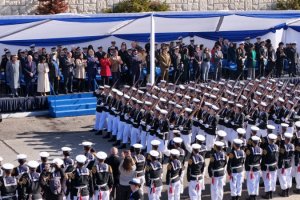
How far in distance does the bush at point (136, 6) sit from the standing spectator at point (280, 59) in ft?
22.7

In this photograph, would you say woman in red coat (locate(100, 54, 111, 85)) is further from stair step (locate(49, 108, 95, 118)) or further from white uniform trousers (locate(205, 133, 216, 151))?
white uniform trousers (locate(205, 133, 216, 151))

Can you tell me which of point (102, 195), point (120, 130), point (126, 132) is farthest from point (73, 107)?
point (102, 195)

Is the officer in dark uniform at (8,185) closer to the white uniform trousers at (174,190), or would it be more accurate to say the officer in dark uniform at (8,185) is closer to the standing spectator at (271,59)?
the white uniform trousers at (174,190)

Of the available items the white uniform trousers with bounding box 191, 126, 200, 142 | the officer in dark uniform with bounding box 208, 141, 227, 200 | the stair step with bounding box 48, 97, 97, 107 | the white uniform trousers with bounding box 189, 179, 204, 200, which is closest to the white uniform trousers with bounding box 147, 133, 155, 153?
the white uniform trousers with bounding box 191, 126, 200, 142

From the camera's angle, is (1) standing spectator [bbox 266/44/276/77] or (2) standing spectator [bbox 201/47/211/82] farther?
(1) standing spectator [bbox 266/44/276/77]

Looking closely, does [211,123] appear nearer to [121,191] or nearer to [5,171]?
[121,191]

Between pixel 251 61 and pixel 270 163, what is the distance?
460 inches

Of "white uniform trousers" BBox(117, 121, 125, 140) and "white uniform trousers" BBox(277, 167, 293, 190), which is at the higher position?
"white uniform trousers" BBox(117, 121, 125, 140)

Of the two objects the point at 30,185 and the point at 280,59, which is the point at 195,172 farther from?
the point at 280,59

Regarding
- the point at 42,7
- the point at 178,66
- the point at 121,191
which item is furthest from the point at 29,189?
the point at 42,7

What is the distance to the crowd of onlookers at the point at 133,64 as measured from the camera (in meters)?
28.2

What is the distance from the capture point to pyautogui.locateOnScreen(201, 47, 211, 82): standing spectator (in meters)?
30.5

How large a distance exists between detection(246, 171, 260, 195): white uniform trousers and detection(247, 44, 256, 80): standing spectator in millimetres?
11652

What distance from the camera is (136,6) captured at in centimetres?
3625
